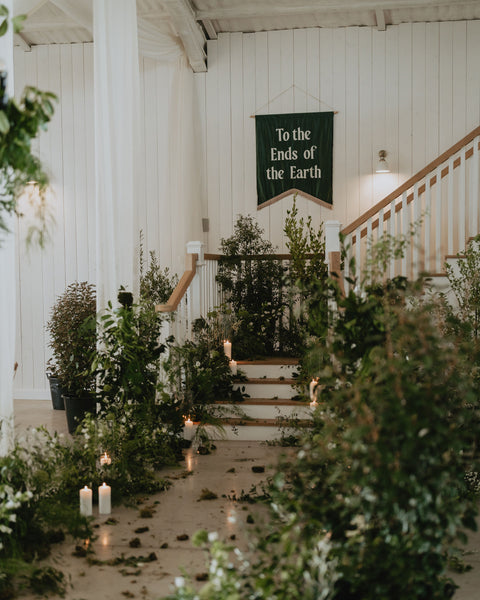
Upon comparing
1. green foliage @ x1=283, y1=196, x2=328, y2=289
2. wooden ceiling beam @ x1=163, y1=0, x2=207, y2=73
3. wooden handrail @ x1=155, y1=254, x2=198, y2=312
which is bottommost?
wooden handrail @ x1=155, y1=254, x2=198, y2=312

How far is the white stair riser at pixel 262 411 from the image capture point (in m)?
5.92

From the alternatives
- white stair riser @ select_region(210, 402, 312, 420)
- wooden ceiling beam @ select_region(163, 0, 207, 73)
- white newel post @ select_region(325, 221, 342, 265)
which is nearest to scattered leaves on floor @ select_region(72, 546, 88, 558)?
white stair riser @ select_region(210, 402, 312, 420)

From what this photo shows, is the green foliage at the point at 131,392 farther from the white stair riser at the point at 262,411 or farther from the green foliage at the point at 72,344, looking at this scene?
the green foliage at the point at 72,344

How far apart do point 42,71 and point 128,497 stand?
5933 mm

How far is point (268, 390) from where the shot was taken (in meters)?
6.24

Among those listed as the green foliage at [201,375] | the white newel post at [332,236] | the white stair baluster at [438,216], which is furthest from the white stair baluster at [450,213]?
the green foliage at [201,375]

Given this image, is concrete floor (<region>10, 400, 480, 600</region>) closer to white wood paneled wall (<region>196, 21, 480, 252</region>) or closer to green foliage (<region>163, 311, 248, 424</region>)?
green foliage (<region>163, 311, 248, 424</region>)

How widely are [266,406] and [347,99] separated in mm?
3843

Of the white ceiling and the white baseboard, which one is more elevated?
the white ceiling

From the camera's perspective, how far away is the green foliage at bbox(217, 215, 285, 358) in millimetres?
7152

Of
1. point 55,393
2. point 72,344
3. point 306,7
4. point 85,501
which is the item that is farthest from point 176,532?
point 306,7

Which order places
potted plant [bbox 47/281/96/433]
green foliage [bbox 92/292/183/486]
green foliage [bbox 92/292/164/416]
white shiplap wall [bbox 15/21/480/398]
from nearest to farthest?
green foliage [bbox 92/292/183/486] → green foliage [bbox 92/292/164/416] → potted plant [bbox 47/281/96/433] → white shiplap wall [bbox 15/21/480/398]

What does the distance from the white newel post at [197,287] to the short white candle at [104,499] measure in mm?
2340

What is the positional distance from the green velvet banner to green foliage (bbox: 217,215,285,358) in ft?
2.65
